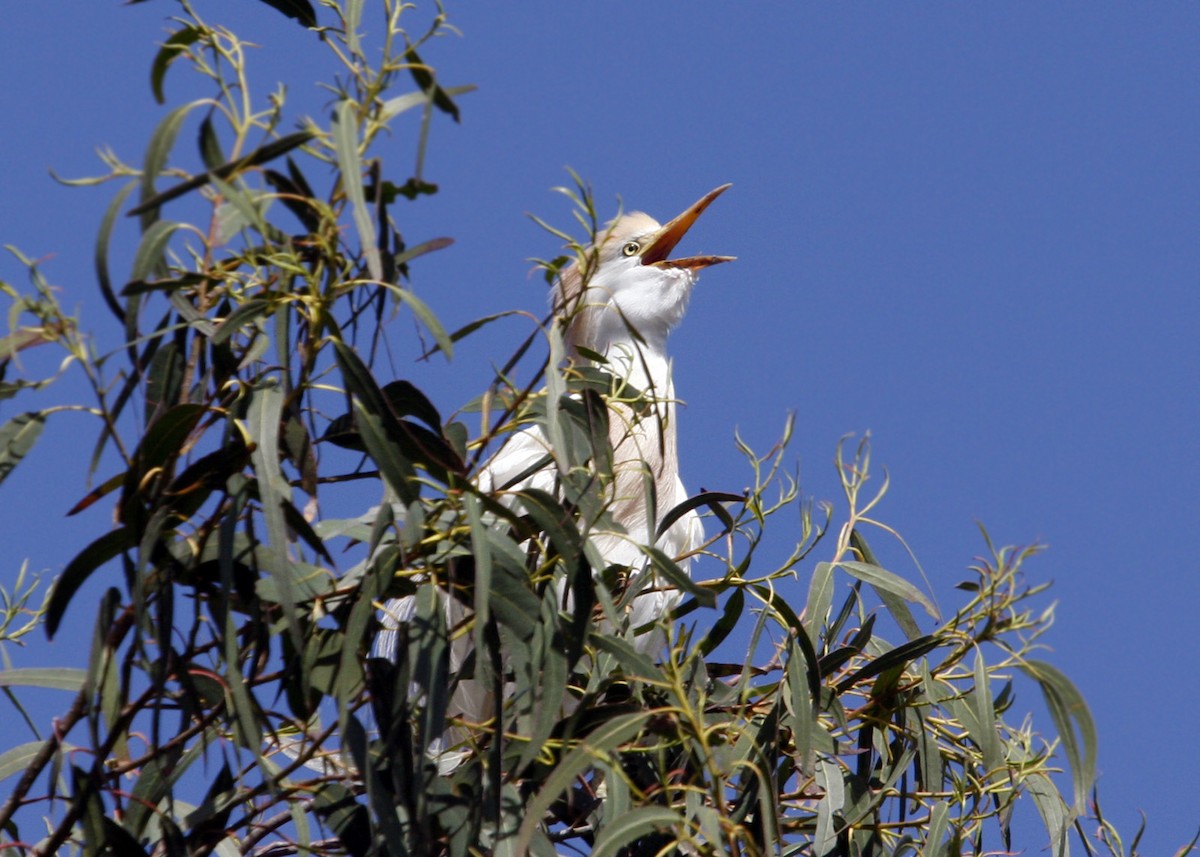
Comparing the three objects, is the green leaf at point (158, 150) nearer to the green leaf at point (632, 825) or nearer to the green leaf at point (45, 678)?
the green leaf at point (45, 678)

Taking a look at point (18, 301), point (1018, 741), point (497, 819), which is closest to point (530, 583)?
point (497, 819)

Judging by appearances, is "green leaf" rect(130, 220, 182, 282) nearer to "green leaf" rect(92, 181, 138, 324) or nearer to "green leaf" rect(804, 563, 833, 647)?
"green leaf" rect(92, 181, 138, 324)

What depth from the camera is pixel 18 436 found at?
1364 mm

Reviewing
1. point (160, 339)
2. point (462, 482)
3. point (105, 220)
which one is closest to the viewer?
point (105, 220)

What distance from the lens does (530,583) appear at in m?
1.45

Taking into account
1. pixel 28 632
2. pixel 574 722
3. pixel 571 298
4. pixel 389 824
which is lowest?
pixel 389 824

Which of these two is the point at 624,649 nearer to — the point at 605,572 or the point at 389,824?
the point at 605,572

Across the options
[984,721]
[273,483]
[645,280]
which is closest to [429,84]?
[273,483]

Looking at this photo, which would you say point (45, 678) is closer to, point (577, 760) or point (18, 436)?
point (18, 436)

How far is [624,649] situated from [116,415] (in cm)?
53

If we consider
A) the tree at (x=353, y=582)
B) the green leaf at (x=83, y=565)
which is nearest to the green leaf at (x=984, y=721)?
the tree at (x=353, y=582)

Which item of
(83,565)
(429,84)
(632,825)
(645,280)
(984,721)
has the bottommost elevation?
(632,825)

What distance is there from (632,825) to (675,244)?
99.3 inches

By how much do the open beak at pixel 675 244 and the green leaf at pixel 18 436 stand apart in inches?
93.7
